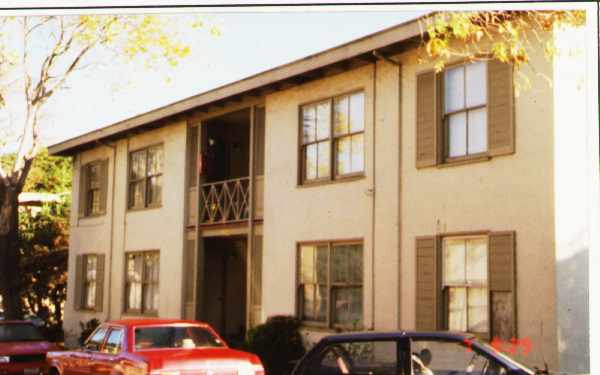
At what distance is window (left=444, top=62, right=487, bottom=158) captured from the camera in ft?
47.0

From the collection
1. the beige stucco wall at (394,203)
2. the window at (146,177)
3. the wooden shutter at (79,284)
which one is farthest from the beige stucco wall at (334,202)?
the wooden shutter at (79,284)

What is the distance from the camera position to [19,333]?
17844 mm

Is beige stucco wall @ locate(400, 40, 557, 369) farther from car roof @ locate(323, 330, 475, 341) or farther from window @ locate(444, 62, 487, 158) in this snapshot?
car roof @ locate(323, 330, 475, 341)

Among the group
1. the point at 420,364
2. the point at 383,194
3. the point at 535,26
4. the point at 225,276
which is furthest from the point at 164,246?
the point at 420,364

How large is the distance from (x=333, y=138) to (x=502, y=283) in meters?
5.25

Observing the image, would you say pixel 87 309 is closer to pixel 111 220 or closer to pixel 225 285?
pixel 111 220

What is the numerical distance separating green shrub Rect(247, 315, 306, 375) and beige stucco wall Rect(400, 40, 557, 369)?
2.96m

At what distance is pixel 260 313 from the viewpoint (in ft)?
63.5

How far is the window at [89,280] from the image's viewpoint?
88.3ft

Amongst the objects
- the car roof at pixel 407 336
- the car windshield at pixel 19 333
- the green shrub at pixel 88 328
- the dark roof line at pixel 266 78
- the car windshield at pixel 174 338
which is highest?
the dark roof line at pixel 266 78

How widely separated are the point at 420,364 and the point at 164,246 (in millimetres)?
15177

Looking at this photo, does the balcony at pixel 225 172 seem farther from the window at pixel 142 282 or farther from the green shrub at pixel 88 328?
the green shrub at pixel 88 328

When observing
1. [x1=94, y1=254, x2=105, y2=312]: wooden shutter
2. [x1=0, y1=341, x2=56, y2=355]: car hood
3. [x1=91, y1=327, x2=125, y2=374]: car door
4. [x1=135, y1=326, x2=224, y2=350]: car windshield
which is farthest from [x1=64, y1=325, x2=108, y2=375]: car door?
[x1=94, y1=254, x2=105, y2=312]: wooden shutter

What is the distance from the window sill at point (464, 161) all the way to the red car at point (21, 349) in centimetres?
830
